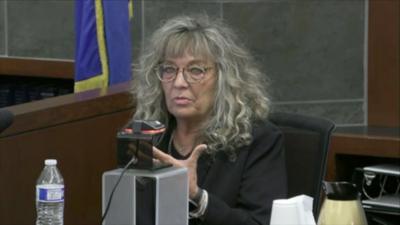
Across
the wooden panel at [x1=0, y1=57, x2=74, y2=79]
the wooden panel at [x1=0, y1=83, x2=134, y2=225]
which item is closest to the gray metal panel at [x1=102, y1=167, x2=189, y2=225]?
the wooden panel at [x1=0, y1=83, x2=134, y2=225]

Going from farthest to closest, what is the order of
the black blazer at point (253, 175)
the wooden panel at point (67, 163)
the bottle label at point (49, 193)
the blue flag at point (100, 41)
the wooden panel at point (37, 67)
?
the wooden panel at point (37, 67) < the blue flag at point (100, 41) < the wooden panel at point (67, 163) < the black blazer at point (253, 175) < the bottle label at point (49, 193)

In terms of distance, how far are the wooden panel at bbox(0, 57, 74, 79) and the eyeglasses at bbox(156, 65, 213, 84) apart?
265 centimetres

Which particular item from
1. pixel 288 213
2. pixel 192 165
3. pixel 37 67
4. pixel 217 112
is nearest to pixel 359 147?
pixel 217 112

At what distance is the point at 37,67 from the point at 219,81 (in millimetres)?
3028

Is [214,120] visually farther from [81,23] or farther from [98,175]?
[81,23]

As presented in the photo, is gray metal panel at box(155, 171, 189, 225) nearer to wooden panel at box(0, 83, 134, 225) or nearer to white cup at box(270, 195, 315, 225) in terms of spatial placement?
white cup at box(270, 195, 315, 225)

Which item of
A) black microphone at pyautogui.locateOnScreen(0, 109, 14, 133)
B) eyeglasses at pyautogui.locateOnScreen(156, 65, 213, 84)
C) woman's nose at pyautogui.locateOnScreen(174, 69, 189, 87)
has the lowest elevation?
black microphone at pyautogui.locateOnScreen(0, 109, 14, 133)

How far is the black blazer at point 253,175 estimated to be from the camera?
2.90 m

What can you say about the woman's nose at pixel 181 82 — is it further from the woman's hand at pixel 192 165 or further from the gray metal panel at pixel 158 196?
the gray metal panel at pixel 158 196

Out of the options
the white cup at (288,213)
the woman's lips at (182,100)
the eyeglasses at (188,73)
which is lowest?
the white cup at (288,213)

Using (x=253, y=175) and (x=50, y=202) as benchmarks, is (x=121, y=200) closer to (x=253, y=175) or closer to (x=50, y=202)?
(x=50, y=202)

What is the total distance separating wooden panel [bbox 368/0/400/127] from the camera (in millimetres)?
4922

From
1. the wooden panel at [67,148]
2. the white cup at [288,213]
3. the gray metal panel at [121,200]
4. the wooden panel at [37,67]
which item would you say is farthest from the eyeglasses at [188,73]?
the wooden panel at [37,67]

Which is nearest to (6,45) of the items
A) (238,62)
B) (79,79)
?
(79,79)
